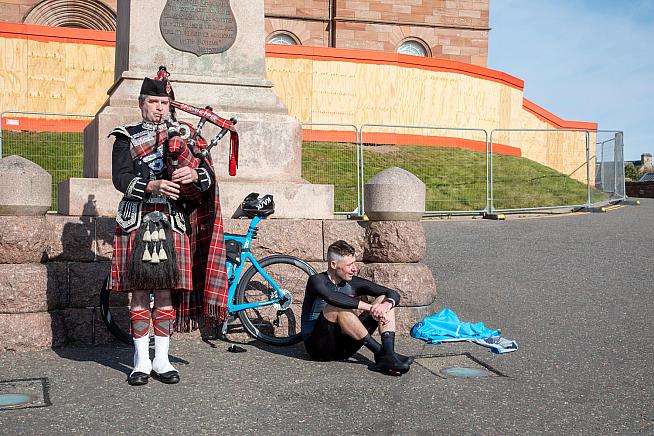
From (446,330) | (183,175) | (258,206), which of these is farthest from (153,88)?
(446,330)

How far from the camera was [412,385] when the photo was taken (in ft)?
16.7

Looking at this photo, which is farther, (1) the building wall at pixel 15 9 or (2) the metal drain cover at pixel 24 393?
(1) the building wall at pixel 15 9

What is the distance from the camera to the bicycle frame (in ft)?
20.9

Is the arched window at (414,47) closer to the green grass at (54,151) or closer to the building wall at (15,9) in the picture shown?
the building wall at (15,9)

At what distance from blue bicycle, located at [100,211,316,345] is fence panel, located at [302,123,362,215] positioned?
650 cm

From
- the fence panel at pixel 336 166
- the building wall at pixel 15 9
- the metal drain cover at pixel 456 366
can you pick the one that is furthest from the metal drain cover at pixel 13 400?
the building wall at pixel 15 9

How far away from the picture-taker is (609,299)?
820cm

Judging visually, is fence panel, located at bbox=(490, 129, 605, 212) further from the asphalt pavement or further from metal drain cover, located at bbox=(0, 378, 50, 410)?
metal drain cover, located at bbox=(0, 378, 50, 410)

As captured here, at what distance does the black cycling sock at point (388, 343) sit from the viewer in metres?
5.47

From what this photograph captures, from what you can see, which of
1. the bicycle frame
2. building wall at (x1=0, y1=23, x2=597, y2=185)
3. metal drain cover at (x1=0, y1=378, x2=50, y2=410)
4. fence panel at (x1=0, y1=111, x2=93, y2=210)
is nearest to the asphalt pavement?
metal drain cover at (x1=0, y1=378, x2=50, y2=410)

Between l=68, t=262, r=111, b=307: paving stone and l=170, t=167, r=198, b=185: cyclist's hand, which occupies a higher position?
l=170, t=167, r=198, b=185: cyclist's hand

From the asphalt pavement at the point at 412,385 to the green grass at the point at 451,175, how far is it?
277 inches

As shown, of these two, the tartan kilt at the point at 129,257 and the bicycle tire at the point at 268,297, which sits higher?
the tartan kilt at the point at 129,257

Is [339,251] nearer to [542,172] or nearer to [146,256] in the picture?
[146,256]
